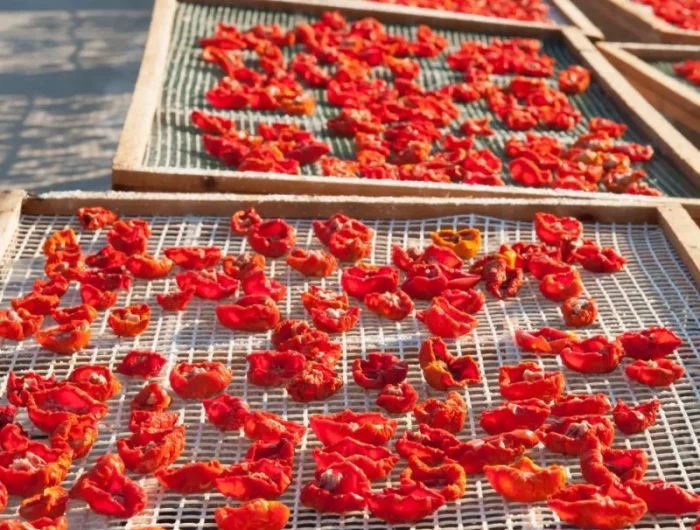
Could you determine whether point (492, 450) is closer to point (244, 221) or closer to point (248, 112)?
point (244, 221)

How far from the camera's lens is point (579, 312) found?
7.25 feet

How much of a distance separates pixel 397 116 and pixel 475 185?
0.78 m

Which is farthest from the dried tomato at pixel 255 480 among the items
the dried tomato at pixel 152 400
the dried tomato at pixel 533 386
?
the dried tomato at pixel 533 386

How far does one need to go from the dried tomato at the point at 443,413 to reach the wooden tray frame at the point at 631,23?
133 inches

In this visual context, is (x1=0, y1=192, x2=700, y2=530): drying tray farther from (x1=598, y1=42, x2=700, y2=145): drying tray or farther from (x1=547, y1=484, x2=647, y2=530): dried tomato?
(x1=598, y1=42, x2=700, y2=145): drying tray

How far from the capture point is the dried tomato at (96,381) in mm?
1914

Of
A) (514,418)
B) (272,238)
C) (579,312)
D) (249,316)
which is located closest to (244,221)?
(272,238)

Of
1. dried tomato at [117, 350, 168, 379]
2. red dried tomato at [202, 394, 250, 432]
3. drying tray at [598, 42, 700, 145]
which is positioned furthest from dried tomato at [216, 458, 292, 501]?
drying tray at [598, 42, 700, 145]

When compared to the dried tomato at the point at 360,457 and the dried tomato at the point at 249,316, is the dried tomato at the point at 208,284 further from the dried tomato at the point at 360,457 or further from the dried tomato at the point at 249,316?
the dried tomato at the point at 360,457

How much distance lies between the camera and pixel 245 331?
2188 mm

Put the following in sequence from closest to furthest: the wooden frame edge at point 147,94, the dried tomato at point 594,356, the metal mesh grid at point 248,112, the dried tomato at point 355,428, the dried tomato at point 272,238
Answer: the dried tomato at point 355,428 < the dried tomato at point 594,356 < the dried tomato at point 272,238 < the wooden frame edge at point 147,94 < the metal mesh grid at point 248,112

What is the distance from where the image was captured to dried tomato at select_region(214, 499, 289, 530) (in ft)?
5.23

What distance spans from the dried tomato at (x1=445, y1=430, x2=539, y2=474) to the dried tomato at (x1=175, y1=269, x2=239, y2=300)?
2.30 ft

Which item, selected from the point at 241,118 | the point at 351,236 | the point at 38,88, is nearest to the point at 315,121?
the point at 241,118
